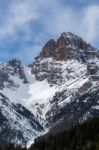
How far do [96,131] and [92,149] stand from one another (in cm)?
2109

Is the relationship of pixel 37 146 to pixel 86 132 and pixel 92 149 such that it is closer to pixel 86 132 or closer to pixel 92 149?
pixel 86 132

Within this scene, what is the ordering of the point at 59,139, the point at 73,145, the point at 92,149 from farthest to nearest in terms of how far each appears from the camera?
1. the point at 59,139
2. the point at 73,145
3. the point at 92,149

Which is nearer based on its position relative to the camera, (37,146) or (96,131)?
(96,131)

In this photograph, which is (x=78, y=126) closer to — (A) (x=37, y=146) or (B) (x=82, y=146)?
(A) (x=37, y=146)

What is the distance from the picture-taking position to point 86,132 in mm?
181375

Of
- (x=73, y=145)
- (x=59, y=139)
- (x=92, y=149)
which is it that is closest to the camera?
(x=92, y=149)

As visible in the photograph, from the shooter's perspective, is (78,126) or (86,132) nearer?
(86,132)

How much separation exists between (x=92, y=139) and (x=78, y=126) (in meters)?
20.7

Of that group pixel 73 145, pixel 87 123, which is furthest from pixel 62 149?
pixel 87 123

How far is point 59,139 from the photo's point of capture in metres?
187

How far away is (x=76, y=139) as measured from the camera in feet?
588

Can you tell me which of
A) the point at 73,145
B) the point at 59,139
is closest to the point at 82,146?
the point at 73,145

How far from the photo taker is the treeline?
172m

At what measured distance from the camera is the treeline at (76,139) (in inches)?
6786
